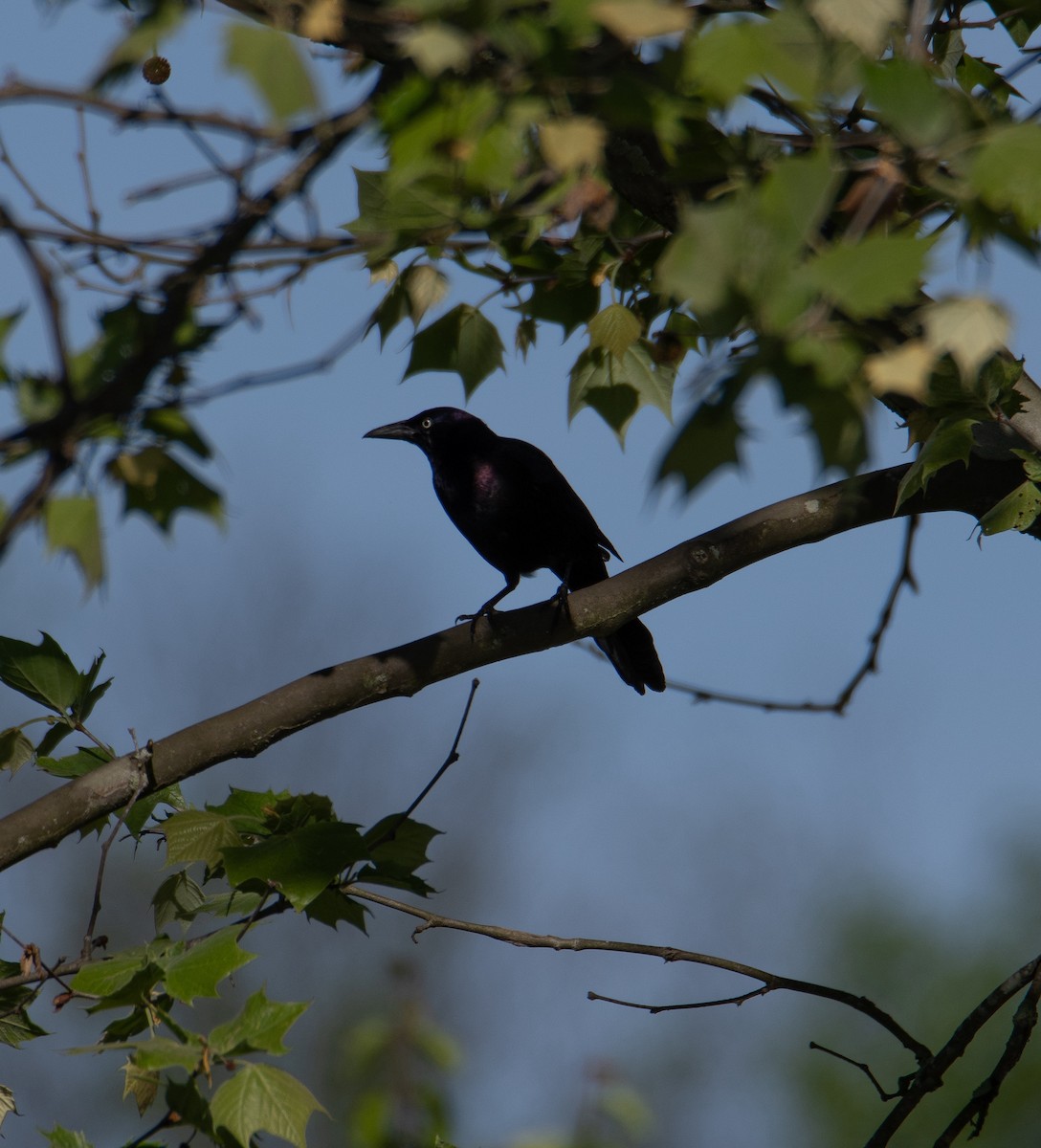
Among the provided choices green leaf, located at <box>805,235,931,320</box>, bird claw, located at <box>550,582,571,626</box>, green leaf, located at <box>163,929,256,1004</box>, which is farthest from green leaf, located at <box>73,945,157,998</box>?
green leaf, located at <box>805,235,931,320</box>

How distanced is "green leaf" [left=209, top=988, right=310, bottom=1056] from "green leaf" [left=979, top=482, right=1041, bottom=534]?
66.8 inches

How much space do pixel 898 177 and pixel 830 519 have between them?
4.37 ft

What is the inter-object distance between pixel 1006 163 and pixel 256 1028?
5.25 ft

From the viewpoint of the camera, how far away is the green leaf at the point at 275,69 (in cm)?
133

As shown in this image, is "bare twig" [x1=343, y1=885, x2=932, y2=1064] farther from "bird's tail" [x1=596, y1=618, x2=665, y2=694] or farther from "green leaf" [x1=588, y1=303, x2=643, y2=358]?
"bird's tail" [x1=596, y1=618, x2=665, y2=694]

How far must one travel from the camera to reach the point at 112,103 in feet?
4.96

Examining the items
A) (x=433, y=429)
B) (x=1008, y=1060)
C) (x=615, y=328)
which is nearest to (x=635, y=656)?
(x=433, y=429)

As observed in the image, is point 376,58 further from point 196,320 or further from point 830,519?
point 830,519

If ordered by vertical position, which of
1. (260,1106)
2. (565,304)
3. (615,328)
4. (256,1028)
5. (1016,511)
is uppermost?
(565,304)

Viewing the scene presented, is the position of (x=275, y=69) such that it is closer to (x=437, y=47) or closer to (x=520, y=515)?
(x=437, y=47)

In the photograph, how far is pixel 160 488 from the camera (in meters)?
2.03

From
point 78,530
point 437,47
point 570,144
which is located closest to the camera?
point 437,47

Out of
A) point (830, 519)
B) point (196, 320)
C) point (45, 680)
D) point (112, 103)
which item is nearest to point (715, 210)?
point (112, 103)

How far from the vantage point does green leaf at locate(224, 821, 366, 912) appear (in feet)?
7.13
